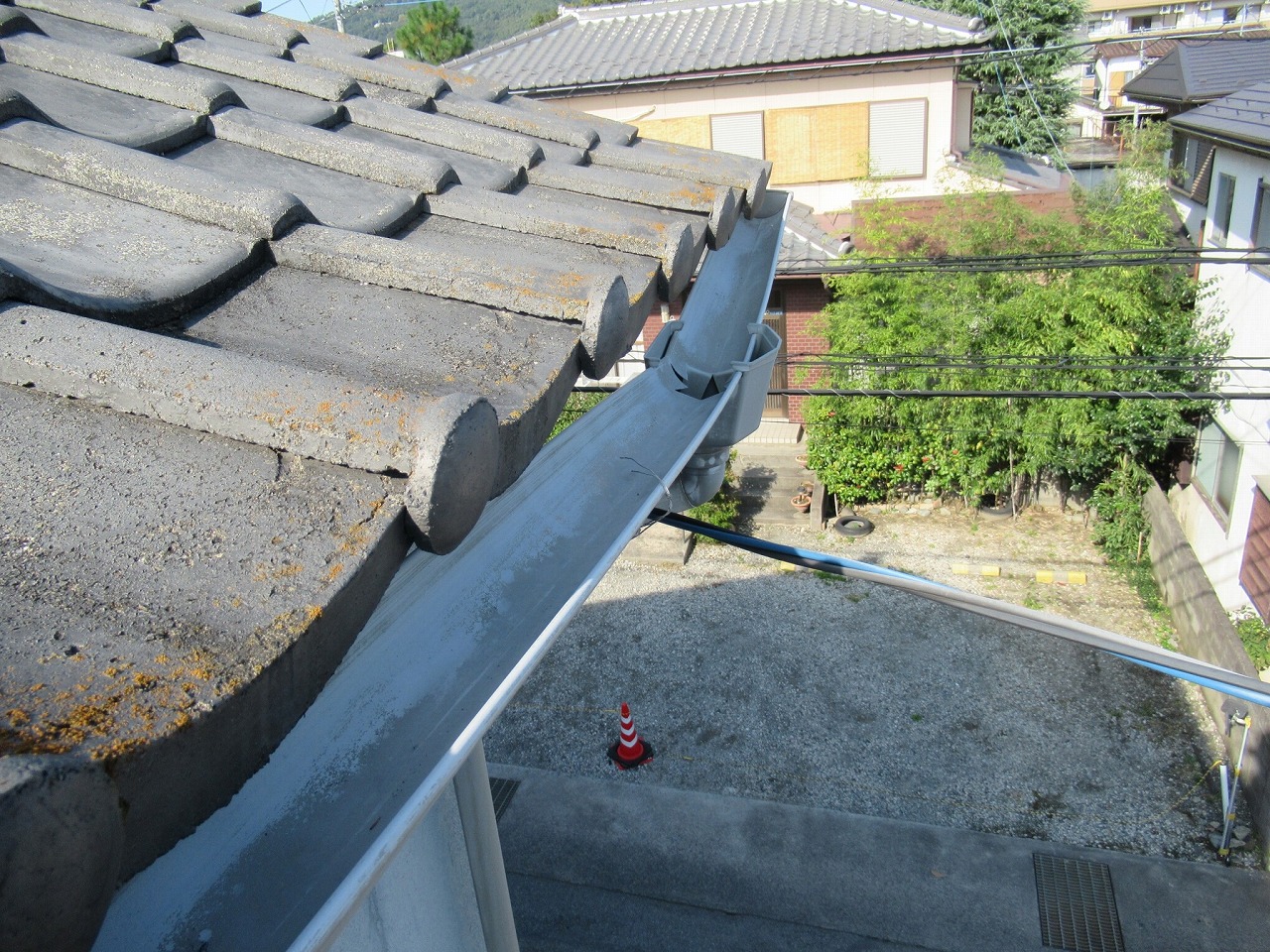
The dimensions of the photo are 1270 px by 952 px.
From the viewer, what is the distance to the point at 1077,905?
7.05 m

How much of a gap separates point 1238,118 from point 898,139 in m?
5.20

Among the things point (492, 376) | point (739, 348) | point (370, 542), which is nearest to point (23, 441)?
point (370, 542)

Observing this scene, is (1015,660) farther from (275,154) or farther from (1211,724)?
(275,154)

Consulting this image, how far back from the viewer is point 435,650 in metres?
1.60

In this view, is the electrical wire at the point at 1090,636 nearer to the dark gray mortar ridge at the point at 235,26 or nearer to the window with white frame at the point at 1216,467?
the dark gray mortar ridge at the point at 235,26

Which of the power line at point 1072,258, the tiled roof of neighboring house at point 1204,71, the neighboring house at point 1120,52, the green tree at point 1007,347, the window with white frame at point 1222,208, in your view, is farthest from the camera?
the neighboring house at point 1120,52

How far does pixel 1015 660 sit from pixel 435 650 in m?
9.67

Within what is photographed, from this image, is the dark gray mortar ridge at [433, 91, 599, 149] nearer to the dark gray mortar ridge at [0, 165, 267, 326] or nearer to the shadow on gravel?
the dark gray mortar ridge at [0, 165, 267, 326]

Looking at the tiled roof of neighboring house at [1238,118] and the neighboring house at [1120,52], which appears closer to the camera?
the tiled roof of neighboring house at [1238,118]

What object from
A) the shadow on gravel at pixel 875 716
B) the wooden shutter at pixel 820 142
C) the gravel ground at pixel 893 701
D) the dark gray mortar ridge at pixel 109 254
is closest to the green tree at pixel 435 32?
the wooden shutter at pixel 820 142

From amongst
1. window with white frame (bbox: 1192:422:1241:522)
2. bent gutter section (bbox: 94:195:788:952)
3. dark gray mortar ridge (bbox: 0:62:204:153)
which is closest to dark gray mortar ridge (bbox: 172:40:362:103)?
dark gray mortar ridge (bbox: 0:62:204:153)

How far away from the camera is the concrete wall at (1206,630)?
25.1ft

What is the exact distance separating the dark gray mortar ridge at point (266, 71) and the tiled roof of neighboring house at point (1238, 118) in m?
9.39

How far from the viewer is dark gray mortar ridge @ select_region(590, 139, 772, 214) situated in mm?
3035
